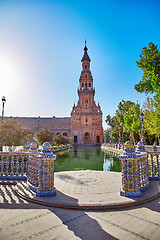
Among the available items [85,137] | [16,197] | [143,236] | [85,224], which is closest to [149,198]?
[143,236]

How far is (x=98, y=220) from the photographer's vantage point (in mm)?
3602

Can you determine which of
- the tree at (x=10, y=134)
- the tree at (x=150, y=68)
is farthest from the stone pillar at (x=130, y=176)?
the tree at (x=10, y=134)

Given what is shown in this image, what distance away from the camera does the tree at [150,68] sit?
1392 centimetres

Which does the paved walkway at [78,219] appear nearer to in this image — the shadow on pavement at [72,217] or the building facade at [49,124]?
the shadow on pavement at [72,217]

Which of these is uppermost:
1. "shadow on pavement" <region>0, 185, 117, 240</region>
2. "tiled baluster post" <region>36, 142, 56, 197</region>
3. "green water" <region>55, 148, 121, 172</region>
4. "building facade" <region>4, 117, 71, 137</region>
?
"building facade" <region>4, 117, 71, 137</region>

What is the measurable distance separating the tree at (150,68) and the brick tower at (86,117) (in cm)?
4739

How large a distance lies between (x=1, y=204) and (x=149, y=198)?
170 inches

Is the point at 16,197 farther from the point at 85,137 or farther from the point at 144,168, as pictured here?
the point at 85,137

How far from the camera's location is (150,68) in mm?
14477

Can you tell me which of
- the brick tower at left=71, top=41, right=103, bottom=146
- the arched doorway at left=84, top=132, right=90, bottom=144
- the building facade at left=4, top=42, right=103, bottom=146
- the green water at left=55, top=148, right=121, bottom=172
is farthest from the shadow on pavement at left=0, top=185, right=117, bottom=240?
the arched doorway at left=84, top=132, right=90, bottom=144

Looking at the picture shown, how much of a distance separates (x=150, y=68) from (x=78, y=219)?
1449 centimetres

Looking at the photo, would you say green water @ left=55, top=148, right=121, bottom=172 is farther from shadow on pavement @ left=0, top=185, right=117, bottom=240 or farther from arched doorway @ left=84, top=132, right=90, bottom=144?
arched doorway @ left=84, top=132, right=90, bottom=144

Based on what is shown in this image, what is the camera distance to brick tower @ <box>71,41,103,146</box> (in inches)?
2454

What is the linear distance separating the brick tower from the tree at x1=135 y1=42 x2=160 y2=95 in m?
47.4
